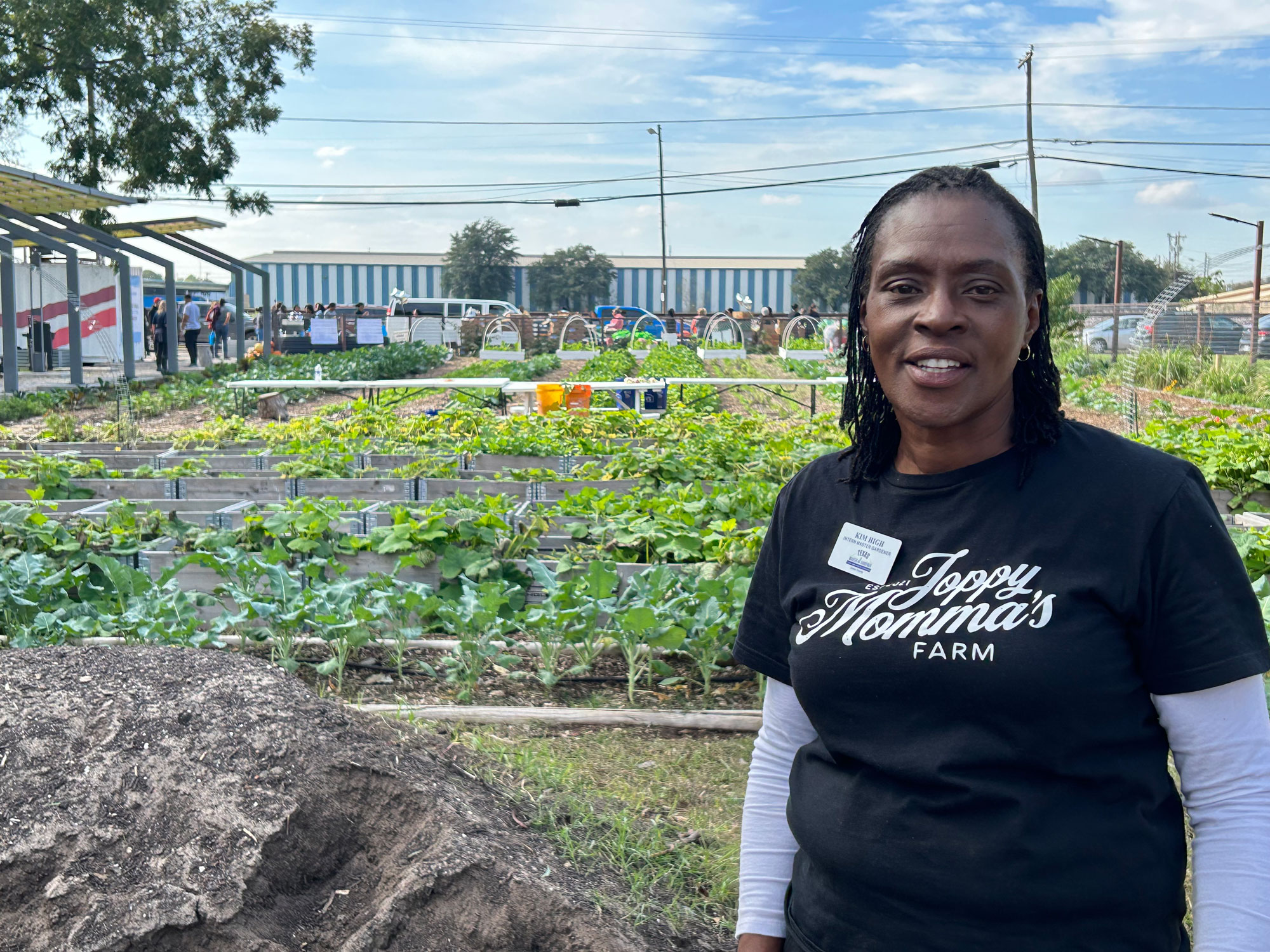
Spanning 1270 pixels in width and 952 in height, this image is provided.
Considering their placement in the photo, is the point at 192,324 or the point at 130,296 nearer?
the point at 130,296

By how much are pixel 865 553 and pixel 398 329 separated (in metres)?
36.5

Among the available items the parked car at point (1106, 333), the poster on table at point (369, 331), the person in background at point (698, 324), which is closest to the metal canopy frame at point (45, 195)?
the poster on table at point (369, 331)

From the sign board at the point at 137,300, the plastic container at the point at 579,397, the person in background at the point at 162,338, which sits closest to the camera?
the plastic container at the point at 579,397

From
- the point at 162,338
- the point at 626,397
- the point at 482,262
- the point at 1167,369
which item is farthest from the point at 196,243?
the point at 482,262

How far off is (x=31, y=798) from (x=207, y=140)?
28611 millimetres

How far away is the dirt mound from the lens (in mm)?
2430

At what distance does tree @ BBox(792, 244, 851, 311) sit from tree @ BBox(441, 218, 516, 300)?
20285mm

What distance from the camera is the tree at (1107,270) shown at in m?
67.9

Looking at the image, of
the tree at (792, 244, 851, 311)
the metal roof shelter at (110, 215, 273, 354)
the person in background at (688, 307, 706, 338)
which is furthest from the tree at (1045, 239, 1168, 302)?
the metal roof shelter at (110, 215, 273, 354)

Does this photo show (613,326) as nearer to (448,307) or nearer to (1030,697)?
(448,307)

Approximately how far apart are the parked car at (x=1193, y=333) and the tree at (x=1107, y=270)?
1598 inches

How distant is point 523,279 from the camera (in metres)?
77.9

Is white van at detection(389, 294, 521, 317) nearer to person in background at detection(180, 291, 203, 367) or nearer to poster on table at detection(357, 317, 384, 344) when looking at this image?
poster on table at detection(357, 317, 384, 344)

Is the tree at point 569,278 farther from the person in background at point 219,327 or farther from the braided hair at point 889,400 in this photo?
the braided hair at point 889,400
